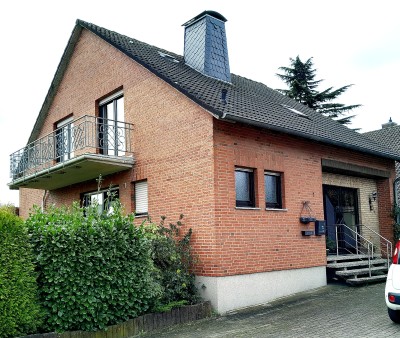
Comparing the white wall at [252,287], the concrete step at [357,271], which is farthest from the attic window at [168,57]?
the concrete step at [357,271]

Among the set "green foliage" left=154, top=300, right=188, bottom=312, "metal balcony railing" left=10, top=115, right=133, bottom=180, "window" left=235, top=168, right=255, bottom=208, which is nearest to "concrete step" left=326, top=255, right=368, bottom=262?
"window" left=235, top=168, right=255, bottom=208

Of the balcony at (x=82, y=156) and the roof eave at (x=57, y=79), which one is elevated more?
the roof eave at (x=57, y=79)

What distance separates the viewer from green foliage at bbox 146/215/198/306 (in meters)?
9.48

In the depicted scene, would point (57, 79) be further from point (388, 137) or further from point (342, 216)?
point (388, 137)

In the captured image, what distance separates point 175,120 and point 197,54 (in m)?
4.81

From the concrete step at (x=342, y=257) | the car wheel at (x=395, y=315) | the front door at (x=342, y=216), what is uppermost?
the front door at (x=342, y=216)

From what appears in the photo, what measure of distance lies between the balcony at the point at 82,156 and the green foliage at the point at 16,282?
4.55 metres

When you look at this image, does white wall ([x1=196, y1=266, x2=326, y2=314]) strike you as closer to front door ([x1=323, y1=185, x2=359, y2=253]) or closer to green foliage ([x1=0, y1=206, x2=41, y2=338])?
front door ([x1=323, y1=185, x2=359, y2=253])

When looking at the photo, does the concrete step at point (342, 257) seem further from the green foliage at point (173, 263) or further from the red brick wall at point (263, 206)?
the green foliage at point (173, 263)

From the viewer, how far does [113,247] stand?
829cm

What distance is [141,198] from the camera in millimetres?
12727

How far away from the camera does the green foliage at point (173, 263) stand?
9.48 meters

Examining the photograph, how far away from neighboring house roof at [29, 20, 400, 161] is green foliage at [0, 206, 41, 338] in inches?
185

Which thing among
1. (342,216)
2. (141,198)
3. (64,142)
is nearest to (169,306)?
(141,198)
